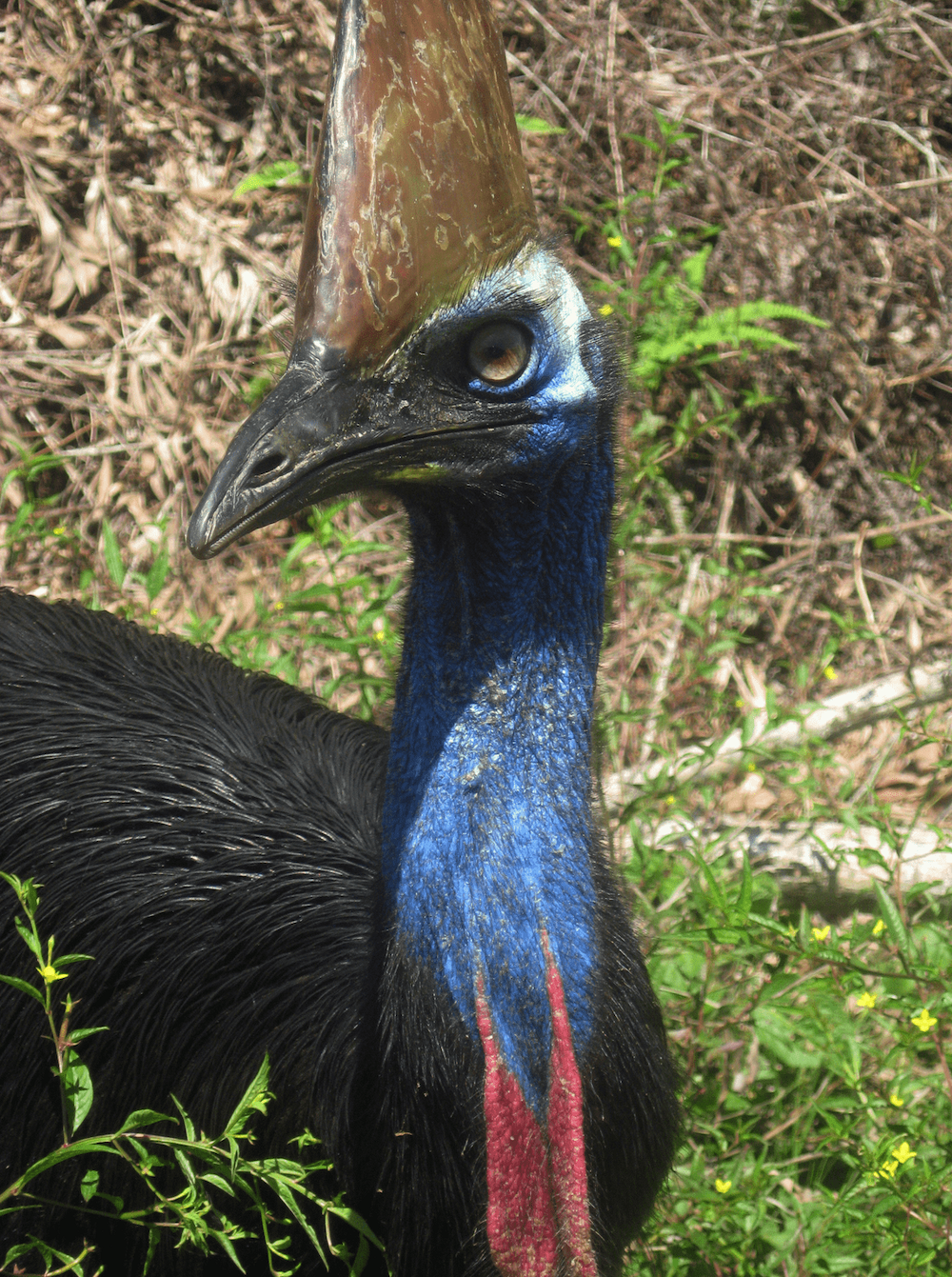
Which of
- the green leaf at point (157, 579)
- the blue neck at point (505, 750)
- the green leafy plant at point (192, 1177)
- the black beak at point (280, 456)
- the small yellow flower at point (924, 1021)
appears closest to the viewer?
the black beak at point (280, 456)

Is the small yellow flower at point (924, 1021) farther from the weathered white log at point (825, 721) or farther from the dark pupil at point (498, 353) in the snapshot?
the dark pupil at point (498, 353)

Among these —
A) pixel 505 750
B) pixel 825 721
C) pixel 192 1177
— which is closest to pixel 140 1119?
pixel 192 1177

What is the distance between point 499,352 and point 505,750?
0.44 metres

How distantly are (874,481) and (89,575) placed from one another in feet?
7.28

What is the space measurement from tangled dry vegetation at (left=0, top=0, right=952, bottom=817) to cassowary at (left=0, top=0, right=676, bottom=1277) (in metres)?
1.89

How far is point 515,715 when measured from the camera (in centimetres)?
152

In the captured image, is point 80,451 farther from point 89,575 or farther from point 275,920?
point 275,920

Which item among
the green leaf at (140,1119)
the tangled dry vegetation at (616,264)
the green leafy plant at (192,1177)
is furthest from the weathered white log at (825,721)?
the green leaf at (140,1119)

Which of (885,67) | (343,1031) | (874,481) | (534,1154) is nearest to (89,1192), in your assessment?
(343,1031)

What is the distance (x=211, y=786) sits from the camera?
82.2 inches

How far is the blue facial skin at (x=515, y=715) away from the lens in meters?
1.46

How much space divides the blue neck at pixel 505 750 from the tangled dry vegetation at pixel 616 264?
6.44ft

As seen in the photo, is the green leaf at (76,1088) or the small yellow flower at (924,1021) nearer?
the green leaf at (76,1088)

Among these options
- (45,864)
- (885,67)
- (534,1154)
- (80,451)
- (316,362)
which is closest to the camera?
(316,362)
